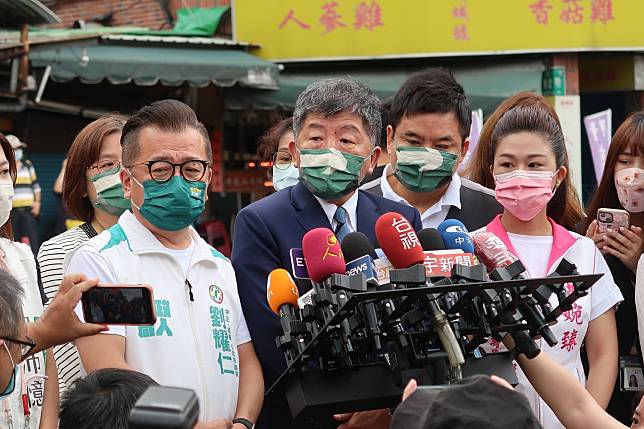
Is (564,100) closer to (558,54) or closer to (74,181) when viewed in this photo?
(558,54)

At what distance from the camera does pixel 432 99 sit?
202 inches

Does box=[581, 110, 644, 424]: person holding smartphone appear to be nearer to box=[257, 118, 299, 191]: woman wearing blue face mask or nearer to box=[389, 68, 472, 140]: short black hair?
box=[389, 68, 472, 140]: short black hair

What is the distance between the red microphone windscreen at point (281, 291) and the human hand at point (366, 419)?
530mm

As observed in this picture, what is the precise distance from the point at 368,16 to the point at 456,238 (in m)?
9.79

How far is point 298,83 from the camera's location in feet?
43.6

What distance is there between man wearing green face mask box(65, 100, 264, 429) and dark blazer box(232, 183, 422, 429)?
0.17 feet

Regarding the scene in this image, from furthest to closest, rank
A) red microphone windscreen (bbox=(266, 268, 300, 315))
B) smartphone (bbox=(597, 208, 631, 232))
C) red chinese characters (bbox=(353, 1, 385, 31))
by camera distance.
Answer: red chinese characters (bbox=(353, 1, 385, 31)) → smartphone (bbox=(597, 208, 631, 232)) → red microphone windscreen (bbox=(266, 268, 300, 315))

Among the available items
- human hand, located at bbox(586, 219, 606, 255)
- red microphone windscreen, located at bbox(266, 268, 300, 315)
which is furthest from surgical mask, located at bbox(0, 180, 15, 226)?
human hand, located at bbox(586, 219, 606, 255)

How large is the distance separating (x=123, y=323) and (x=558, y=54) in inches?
440

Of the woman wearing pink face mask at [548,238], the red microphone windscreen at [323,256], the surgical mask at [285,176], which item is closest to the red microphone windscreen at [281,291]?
the red microphone windscreen at [323,256]

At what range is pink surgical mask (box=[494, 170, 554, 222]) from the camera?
189 inches

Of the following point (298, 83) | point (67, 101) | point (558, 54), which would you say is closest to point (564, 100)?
point (558, 54)

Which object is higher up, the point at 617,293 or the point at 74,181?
the point at 74,181

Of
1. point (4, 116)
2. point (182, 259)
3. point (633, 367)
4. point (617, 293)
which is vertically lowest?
point (633, 367)
